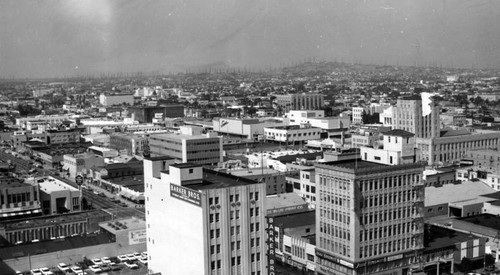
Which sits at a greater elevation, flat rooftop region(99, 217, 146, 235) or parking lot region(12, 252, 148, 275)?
flat rooftop region(99, 217, 146, 235)

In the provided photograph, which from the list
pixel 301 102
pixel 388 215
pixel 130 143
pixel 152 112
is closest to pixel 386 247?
pixel 388 215

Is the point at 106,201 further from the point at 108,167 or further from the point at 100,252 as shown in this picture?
the point at 100,252

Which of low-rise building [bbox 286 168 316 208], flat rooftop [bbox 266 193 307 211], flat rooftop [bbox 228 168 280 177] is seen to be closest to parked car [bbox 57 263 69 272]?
flat rooftop [bbox 266 193 307 211]

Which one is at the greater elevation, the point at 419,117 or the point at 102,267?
the point at 419,117

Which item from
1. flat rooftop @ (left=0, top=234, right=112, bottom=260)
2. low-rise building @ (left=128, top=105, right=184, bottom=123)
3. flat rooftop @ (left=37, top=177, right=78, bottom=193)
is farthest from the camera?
low-rise building @ (left=128, top=105, right=184, bottom=123)

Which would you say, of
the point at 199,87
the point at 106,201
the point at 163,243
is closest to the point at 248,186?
the point at 163,243

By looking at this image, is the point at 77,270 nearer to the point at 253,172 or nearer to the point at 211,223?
the point at 211,223

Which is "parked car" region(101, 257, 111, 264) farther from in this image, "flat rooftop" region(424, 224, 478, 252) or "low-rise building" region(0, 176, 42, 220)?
"flat rooftop" region(424, 224, 478, 252)
